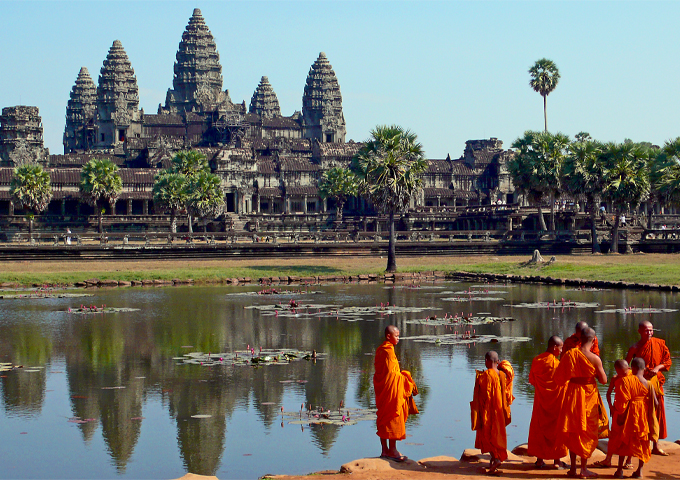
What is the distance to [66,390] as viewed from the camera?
18.2m

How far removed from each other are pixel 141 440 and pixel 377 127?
3683cm

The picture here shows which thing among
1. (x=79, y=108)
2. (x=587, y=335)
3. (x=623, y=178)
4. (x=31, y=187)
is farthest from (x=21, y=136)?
(x=587, y=335)

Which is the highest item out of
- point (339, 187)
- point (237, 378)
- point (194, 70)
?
point (194, 70)

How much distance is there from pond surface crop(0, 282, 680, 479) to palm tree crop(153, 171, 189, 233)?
164ft

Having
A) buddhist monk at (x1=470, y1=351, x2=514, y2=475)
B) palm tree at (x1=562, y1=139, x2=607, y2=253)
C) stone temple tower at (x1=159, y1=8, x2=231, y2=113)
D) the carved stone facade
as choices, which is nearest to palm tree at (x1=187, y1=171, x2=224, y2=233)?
palm tree at (x1=562, y1=139, x2=607, y2=253)

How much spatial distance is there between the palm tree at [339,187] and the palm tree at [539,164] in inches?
1272

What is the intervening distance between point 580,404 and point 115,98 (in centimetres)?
13026

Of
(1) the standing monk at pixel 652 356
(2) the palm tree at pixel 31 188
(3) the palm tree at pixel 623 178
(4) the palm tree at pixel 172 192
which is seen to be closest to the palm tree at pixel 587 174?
(3) the palm tree at pixel 623 178

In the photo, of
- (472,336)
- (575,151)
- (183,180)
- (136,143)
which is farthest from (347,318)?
(136,143)

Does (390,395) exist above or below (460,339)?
above

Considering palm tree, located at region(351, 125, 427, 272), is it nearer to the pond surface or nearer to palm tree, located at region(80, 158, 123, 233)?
the pond surface

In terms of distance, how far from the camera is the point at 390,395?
12.9 m

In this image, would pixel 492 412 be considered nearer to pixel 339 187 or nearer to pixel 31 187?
pixel 31 187

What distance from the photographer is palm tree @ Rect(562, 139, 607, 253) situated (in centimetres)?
6209
